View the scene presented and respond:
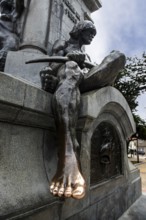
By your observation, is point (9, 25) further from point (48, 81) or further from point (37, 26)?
point (48, 81)

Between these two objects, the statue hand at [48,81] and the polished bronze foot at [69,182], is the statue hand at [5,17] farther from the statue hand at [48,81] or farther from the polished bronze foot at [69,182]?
the polished bronze foot at [69,182]

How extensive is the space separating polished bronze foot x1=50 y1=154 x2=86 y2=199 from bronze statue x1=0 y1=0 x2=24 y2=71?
239cm

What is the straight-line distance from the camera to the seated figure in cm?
143

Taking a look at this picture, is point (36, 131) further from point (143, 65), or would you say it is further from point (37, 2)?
point (143, 65)

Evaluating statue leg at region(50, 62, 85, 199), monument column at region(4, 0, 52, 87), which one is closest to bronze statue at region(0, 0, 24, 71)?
monument column at region(4, 0, 52, 87)

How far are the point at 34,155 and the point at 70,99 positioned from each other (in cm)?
66

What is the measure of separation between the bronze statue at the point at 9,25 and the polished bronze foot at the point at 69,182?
7.83 ft

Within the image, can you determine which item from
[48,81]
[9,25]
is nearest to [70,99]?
[48,81]

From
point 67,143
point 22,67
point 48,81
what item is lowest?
point 67,143

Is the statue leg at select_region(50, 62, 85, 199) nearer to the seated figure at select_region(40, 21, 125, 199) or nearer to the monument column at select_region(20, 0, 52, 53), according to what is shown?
the seated figure at select_region(40, 21, 125, 199)

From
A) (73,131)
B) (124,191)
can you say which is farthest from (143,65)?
(73,131)

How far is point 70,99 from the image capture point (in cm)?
191

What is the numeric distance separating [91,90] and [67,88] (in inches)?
26.2

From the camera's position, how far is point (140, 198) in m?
4.12
